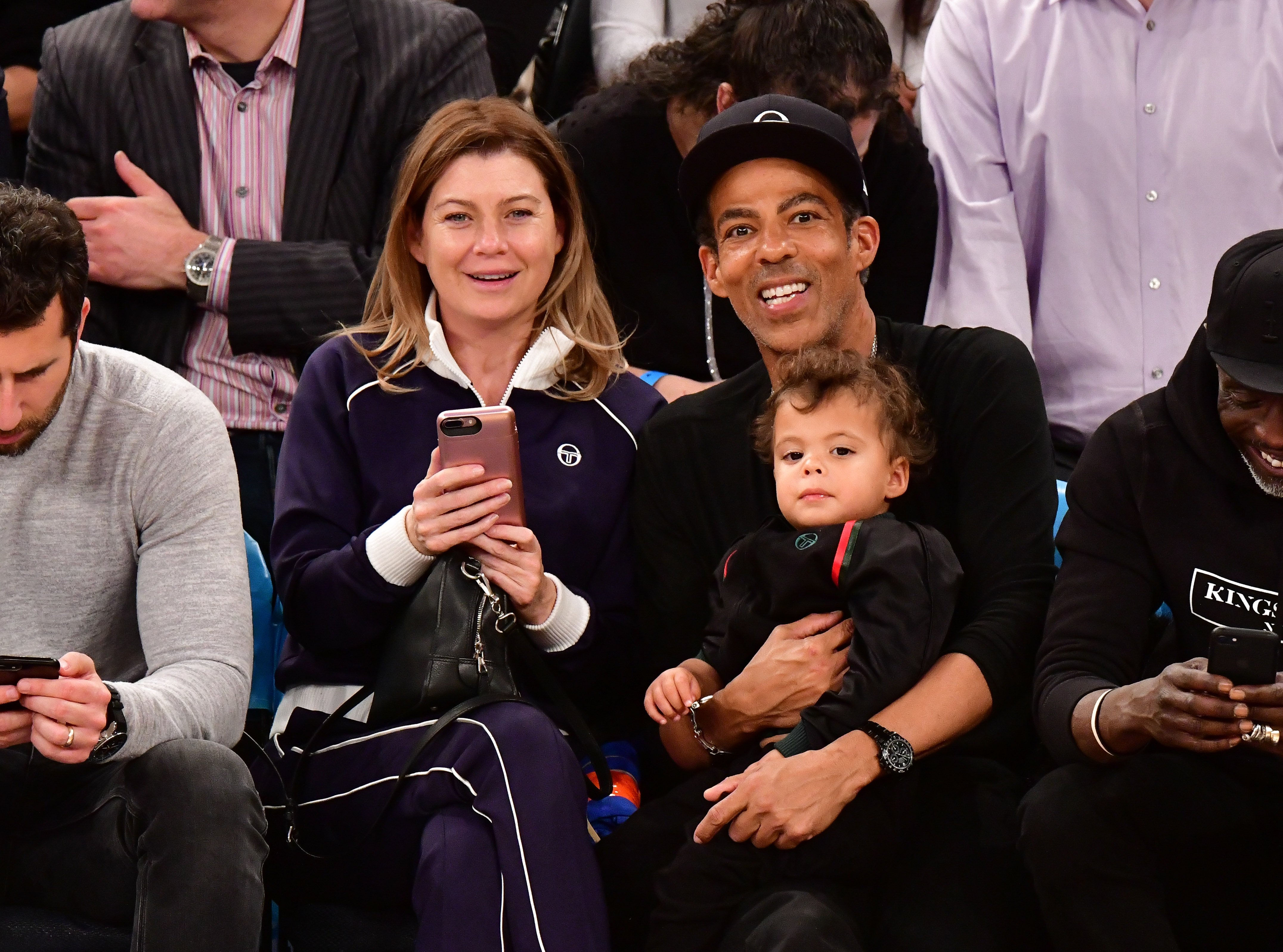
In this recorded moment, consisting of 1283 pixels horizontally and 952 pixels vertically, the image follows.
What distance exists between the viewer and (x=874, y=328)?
3227 mm

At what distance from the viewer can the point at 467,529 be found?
2893 mm

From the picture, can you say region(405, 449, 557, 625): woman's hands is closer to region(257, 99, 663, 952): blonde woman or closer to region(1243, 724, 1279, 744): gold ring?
region(257, 99, 663, 952): blonde woman

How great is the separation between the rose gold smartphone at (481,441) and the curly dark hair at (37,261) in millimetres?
710

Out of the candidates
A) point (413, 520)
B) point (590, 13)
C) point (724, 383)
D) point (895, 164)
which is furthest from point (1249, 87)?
point (413, 520)

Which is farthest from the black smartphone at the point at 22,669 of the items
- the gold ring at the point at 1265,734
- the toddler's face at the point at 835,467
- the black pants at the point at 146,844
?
the gold ring at the point at 1265,734

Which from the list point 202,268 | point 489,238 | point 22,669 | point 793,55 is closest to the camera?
point 22,669

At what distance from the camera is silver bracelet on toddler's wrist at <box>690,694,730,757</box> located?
2930 millimetres

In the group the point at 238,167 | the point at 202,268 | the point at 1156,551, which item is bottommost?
the point at 1156,551

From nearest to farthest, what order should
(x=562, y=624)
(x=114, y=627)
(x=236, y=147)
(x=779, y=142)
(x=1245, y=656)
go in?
1. (x=1245, y=656)
2. (x=114, y=627)
3. (x=562, y=624)
4. (x=779, y=142)
5. (x=236, y=147)

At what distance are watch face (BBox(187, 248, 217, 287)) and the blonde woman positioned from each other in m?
0.48

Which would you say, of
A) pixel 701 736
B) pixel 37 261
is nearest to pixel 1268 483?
pixel 701 736

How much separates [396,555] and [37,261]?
0.83 m

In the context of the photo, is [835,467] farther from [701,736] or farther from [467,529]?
[467,529]

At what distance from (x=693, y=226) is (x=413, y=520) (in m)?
0.95
